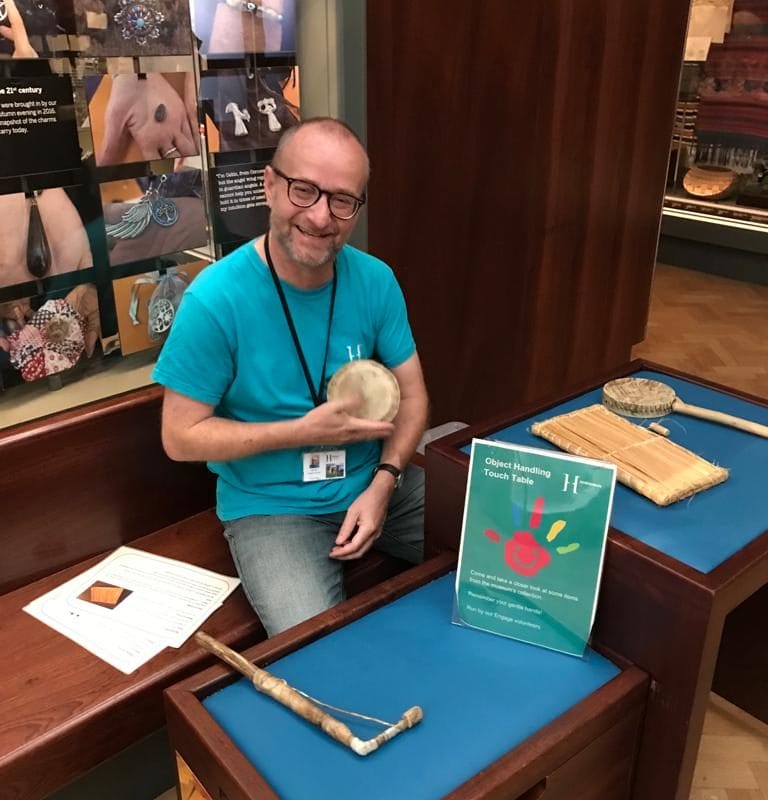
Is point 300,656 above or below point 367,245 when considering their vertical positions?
below

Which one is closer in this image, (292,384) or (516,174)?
(292,384)

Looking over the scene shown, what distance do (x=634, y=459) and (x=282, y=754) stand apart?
31.3 inches

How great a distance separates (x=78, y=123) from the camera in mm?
1934

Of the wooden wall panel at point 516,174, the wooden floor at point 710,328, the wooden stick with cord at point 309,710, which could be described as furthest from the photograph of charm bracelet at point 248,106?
the wooden floor at point 710,328

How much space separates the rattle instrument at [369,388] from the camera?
175cm

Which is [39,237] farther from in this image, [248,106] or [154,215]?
[248,106]

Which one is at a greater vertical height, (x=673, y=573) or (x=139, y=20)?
(x=139, y=20)

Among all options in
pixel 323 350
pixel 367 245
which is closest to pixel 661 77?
pixel 367 245

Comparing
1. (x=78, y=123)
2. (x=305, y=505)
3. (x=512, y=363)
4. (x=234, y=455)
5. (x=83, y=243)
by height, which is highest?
(x=78, y=123)

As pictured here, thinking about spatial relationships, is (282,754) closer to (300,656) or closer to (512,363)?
(300,656)

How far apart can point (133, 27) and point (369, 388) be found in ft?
3.43

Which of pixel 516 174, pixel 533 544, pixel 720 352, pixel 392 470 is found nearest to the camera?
pixel 533 544

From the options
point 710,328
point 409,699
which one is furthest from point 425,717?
point 710,328

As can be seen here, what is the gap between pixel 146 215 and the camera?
214 cm
